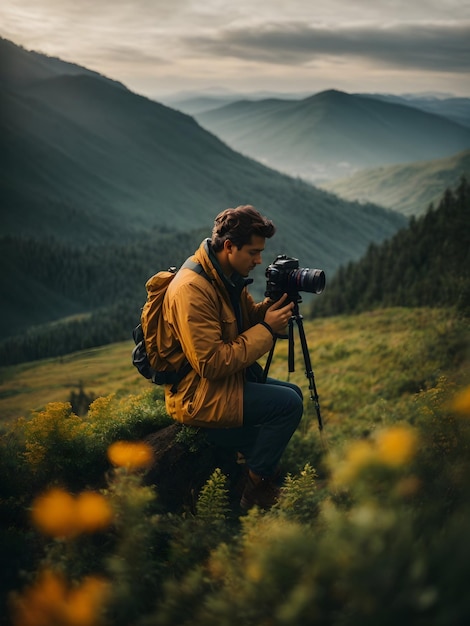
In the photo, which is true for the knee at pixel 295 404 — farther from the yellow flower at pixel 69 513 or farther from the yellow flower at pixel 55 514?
the yellow flower at pixel 55 514

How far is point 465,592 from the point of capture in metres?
2.55

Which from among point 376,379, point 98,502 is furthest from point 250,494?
point 376,379

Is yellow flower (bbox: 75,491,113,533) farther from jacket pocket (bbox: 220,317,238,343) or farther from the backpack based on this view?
jacket pocket (bbox: 220,317,238,343)

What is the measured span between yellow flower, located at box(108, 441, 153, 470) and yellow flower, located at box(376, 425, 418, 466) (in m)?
2.78

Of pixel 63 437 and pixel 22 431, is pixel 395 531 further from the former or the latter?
pixel 22 431

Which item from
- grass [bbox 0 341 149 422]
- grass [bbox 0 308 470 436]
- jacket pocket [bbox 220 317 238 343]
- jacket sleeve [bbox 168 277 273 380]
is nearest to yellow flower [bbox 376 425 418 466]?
jacket sleeve [bbox 168 277 273 380]

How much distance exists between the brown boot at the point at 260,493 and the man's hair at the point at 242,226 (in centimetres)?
248

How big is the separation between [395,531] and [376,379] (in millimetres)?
10670

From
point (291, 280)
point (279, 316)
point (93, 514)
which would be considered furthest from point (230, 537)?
point (291, 280)

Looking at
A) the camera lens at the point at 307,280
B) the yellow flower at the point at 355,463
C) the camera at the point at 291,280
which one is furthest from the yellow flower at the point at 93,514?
the camera lens at the point at 307,280

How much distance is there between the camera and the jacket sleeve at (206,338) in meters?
4.98

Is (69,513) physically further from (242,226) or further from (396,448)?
(242,226)

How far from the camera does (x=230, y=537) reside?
4.25m

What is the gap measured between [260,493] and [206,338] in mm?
1935
